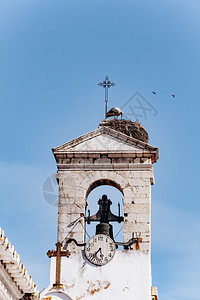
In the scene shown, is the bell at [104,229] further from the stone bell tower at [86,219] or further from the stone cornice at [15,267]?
the stone cornice at [15,267]

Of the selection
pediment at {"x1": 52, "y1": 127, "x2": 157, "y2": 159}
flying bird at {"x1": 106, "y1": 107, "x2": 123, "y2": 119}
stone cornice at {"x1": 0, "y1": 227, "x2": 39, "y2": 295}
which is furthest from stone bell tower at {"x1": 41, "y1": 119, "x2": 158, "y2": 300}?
flying bird at {"x1": 106, "y1": 107, "x2": 123, "y2": 119}

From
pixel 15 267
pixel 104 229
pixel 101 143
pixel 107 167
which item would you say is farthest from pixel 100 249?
pixel 15 267

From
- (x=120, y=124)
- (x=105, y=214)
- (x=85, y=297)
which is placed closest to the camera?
(x=85, y=297)

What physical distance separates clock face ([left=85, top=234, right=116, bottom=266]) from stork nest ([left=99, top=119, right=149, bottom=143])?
696 centimetres

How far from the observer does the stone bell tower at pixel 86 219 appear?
51.9 feet

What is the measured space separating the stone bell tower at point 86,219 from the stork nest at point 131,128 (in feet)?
16.8

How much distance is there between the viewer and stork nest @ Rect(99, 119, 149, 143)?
23.0 m

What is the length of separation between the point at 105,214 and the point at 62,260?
1615 mm

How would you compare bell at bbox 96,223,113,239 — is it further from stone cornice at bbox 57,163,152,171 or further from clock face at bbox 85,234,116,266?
stone cornice at bbox 57,163,152,171

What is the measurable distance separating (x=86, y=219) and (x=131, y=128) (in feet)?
20.8

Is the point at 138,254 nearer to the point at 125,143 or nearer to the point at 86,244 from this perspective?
the point at 86,244

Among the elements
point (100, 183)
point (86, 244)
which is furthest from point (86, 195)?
point (86, 244)

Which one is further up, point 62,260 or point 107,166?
point 107,166

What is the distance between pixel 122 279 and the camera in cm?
1589
